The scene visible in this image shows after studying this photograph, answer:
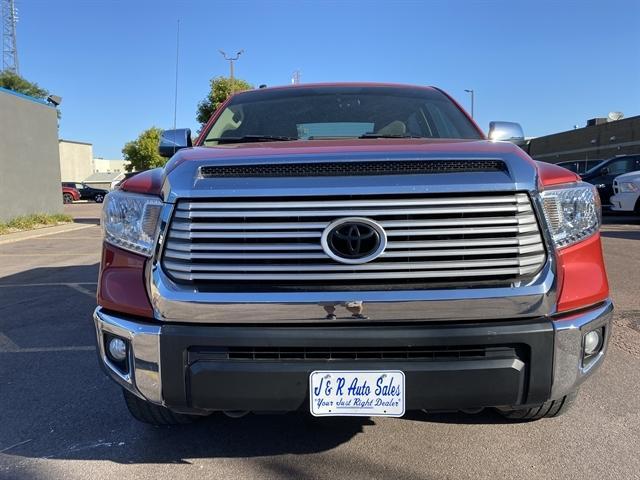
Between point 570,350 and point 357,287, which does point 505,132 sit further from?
point 357,287

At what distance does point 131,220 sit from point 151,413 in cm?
98

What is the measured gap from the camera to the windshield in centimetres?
354

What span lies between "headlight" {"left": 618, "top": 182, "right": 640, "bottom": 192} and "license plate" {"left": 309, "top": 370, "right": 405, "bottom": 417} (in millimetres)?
14036

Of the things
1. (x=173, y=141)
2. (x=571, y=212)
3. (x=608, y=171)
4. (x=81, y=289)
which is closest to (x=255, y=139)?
(x=173, y=141)

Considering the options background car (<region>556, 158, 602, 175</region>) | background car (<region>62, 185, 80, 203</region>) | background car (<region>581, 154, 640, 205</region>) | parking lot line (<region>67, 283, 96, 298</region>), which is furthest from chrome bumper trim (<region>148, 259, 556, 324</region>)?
background car (<region>62, 185, 80, 203</region>)

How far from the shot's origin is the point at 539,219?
222cm

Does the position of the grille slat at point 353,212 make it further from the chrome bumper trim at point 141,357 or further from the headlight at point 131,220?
the chrome bumper trim at point 141,357

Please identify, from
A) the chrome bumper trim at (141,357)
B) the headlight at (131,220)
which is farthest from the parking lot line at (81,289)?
the chrome bumper trim at (141,357)

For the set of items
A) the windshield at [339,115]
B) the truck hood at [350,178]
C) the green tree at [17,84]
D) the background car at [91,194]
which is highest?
the green tree at [17,84]

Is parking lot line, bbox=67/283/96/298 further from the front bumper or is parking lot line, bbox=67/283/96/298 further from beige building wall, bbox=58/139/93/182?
beige building wall, bbox=58/139/93/182

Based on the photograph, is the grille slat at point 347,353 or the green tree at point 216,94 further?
the green tree at point 216,94

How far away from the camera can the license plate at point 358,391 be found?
212 cm

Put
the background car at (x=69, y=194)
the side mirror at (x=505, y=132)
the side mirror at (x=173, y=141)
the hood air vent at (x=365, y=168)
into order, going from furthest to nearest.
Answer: the background car at (x=69, y=194) < the side mirror at (x=173, y=141) < the side mirror at (x=505, y=132) < the hood air vent at (x=365, y=168)

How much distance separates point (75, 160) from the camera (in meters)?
81.4
